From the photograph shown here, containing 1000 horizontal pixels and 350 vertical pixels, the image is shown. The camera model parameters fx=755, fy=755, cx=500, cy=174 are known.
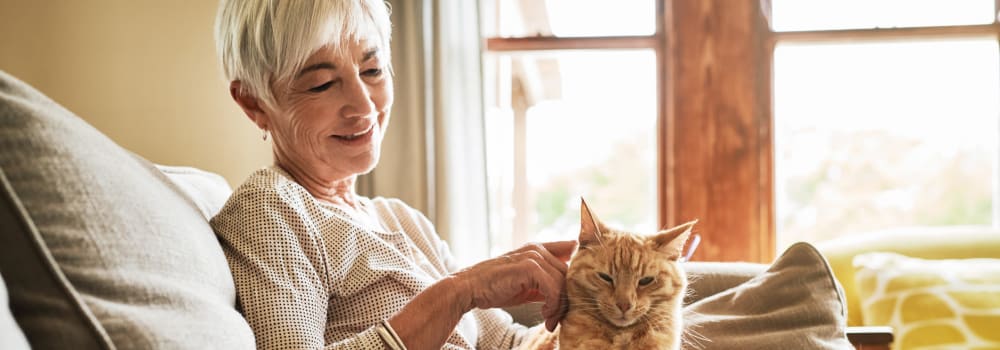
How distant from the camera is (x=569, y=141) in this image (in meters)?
2.94

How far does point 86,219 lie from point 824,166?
2.66 meters

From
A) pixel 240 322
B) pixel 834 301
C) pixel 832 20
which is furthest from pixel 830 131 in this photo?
pixel 240 322

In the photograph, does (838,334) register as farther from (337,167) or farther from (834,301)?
(337,167)

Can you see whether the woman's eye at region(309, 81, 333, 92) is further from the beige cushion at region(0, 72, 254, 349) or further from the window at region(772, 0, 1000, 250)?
the window at region(772, 0, 1000, 250)

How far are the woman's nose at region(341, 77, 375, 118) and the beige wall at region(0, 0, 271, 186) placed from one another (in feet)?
1.55

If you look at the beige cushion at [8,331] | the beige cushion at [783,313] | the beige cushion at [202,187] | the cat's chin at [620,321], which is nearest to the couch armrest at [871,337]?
the beige cushion at [783,313]

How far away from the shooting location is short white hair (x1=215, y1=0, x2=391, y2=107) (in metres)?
1.17

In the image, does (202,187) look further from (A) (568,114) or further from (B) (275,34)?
(A) (568,114)

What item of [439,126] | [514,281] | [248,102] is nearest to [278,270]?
[514,281]

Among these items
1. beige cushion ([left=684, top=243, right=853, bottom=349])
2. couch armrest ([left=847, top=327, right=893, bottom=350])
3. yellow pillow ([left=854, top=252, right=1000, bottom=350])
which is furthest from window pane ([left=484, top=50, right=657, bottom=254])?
beige cushion ([left=684, top=243, right=853, bottom=349])

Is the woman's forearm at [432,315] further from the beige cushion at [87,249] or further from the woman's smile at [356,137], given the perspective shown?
the woman's smile at [356,137]

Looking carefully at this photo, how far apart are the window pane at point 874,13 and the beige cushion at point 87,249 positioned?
2347mm

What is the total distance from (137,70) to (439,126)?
940mm

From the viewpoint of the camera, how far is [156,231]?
785mm
